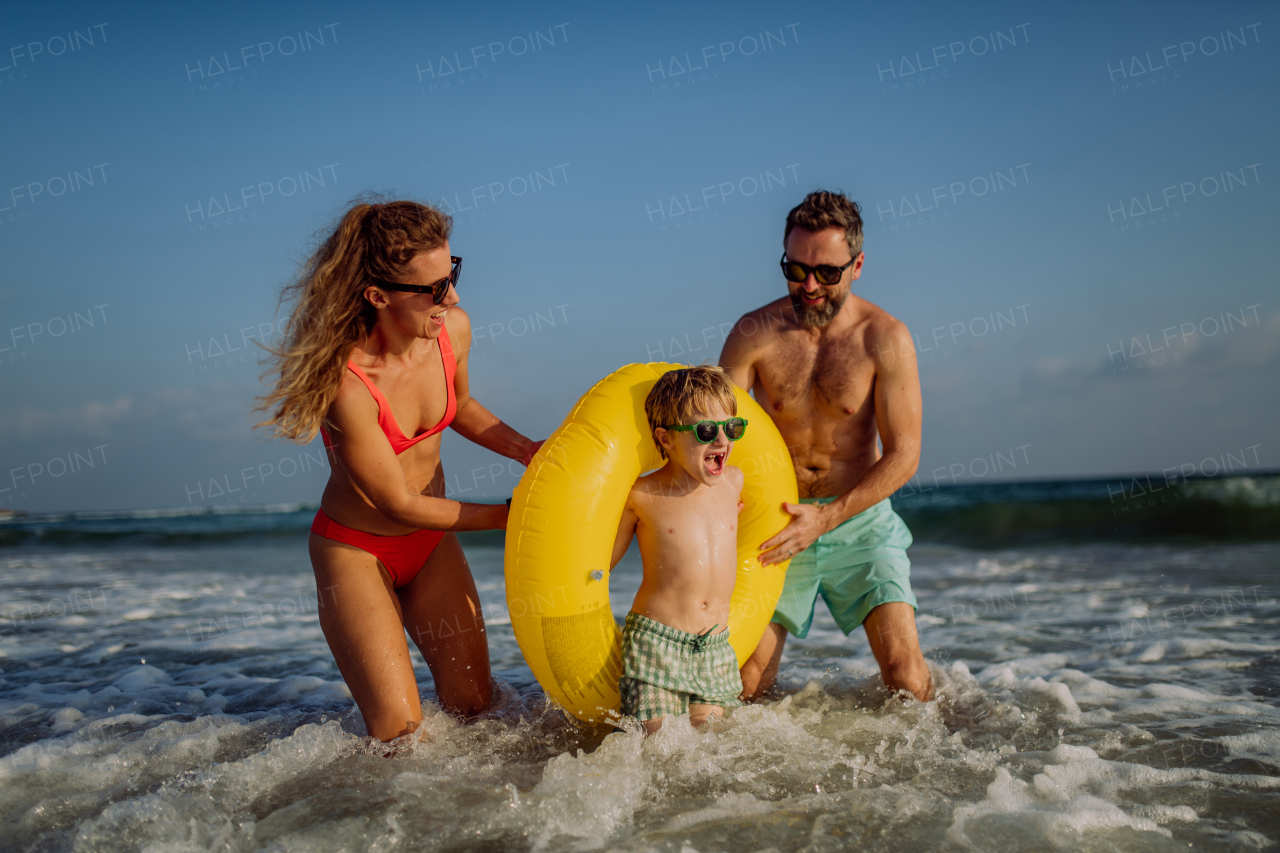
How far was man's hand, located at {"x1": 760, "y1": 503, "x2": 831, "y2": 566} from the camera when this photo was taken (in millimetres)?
3281

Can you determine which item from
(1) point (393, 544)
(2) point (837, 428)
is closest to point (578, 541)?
(1) point (393, 544)

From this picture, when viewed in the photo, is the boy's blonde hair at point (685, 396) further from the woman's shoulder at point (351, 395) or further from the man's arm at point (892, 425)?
the woman's shoulder at point (351, 395)

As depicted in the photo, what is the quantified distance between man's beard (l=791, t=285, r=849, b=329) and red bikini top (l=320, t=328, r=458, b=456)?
152 centimetres

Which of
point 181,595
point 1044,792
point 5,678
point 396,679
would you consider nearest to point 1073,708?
point 1044,792

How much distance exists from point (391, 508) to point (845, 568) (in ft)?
6.44

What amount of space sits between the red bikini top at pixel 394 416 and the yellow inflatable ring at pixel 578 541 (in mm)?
508

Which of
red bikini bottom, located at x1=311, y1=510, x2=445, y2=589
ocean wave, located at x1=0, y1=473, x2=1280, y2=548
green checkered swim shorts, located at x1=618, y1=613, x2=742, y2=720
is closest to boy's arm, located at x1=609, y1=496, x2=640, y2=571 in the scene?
green checkered swim shorts, located at x1=618, y1=613, x2=742, y2=720

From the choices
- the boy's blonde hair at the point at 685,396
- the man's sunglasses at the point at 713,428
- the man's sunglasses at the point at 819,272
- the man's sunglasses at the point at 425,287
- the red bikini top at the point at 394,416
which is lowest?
the man's sunglasses at the point at 713,428

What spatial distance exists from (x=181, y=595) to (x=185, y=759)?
17.7ft

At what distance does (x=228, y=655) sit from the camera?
17.5ft

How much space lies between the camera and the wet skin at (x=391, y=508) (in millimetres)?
2828

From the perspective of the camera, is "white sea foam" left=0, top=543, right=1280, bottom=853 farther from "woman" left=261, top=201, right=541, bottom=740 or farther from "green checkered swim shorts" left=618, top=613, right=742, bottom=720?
"woman" left=261, top=201, right=541, bottom=740

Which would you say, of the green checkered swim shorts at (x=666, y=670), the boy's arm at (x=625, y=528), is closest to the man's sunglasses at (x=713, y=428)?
the boy's arm at (x=625, y=528)

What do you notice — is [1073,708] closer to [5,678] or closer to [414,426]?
[414,426]
